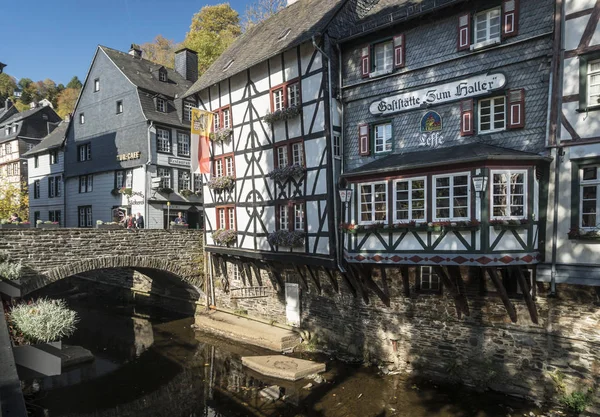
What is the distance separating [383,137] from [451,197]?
3.55m

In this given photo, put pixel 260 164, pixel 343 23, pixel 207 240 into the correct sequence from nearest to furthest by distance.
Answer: pixel 343 23 < pixel 260 164 < pixel 207 240

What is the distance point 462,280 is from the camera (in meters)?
12.1

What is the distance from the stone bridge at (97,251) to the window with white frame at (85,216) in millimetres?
11240

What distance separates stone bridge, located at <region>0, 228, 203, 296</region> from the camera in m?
15.0

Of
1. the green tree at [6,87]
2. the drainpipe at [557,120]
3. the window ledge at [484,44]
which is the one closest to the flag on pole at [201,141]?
the window ledge at [484,44]

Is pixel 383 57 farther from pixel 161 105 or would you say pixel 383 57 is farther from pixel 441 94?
pixel 161 105

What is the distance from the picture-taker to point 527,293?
34.6 feet

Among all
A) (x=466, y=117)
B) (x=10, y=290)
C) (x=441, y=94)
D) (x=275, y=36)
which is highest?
(x=275, y=36)

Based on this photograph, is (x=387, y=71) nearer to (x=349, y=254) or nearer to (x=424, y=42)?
(x=424, y=42)

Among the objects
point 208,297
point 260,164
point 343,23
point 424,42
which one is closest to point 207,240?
point 208,297

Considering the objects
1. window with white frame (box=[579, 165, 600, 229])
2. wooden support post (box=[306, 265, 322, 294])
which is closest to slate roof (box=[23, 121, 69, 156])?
wooden support post (box=[306, 265, 322, 294])

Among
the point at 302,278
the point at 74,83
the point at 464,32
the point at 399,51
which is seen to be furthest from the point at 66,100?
the point at 464,32

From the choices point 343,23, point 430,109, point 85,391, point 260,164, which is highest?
point 343,23

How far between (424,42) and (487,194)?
5.13 meters
